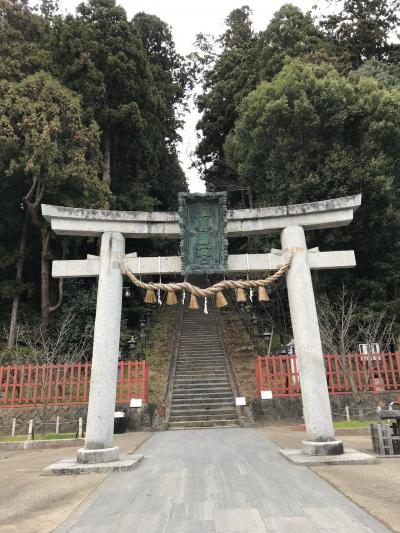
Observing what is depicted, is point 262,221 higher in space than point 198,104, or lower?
lower

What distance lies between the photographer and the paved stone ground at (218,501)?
3533mm

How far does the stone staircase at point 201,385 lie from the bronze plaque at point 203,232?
7124mm

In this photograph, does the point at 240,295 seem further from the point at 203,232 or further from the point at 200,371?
the point at 200,371

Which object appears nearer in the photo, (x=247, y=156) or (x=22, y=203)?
(x=22, y=203)

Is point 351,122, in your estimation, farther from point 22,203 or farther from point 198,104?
point 198,104

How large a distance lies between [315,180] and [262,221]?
881cm

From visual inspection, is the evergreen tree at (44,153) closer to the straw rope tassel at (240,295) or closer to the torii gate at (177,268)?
the torii gate at (177,268)

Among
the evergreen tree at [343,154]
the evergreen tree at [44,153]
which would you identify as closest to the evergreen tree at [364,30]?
the evergreen tree at [343,154]

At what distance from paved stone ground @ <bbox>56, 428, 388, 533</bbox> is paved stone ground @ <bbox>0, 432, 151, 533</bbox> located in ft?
0.64

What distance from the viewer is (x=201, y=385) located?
14.1 m

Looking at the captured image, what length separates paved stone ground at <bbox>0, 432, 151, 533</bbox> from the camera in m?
3.91

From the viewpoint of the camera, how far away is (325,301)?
14000 millimetres

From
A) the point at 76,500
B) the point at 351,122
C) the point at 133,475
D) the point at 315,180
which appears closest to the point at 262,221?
the point at 133,475

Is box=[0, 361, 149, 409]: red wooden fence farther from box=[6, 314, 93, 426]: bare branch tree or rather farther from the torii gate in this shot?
the torii gate
